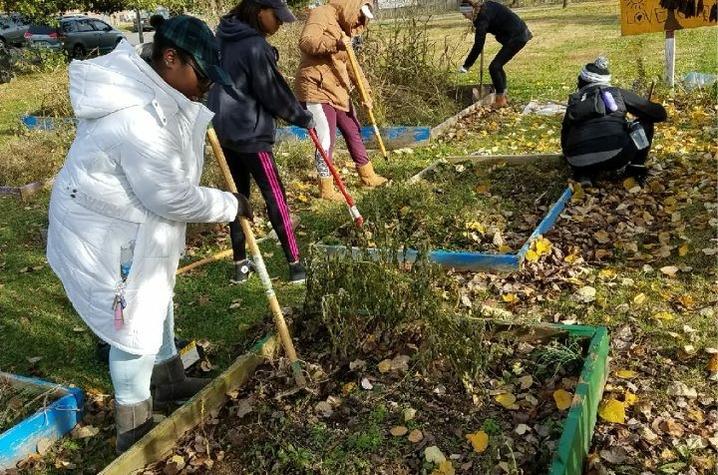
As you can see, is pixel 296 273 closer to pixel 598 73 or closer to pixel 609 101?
pixel 609 101

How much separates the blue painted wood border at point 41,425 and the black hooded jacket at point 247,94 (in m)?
1.84

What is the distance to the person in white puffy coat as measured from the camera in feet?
8.42

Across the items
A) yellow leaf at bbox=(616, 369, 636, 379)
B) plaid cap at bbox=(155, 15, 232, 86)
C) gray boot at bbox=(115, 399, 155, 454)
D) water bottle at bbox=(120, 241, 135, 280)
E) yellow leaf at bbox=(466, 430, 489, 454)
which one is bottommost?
yellow leaf at bbox=(616, 369, 636, 379)

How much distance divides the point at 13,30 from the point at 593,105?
2466 cm

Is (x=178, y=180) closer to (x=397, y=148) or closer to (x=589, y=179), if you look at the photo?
(x=589, y=179)

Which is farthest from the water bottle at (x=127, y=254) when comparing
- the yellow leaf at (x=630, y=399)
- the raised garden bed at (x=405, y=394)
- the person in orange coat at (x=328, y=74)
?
the person in orange coat at (x=328, y=74)

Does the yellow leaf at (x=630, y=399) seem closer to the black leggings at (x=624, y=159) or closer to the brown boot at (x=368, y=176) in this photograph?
the black leggings at (x=624, y=159)

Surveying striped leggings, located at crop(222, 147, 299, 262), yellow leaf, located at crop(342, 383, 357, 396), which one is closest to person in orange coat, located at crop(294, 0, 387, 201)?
striped leggings, located at crop(222, 147, 299, 262)

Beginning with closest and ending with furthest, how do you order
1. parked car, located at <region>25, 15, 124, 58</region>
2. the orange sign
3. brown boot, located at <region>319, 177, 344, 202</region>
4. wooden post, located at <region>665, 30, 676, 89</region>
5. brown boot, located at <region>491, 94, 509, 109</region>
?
brown boot, located at <region>319, 177, 344, 202</region> < the orange sign < wooden post, located at <region>665, 30, 676, 89</region> < brown boot, located at <region>491, 94, 509, 109</region> < parked car, located at <region>25, 15, 124, 58</region>

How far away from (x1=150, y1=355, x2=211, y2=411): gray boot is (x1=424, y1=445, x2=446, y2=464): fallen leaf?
4.37 feet

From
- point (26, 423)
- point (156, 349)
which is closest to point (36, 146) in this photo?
point (26, 423)

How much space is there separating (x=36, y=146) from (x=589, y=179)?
672cm

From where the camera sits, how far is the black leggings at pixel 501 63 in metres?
9.53

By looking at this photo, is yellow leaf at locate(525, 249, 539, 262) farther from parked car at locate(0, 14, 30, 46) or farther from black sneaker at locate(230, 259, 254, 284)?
parked car at locate(0, 14, 30, 46)
